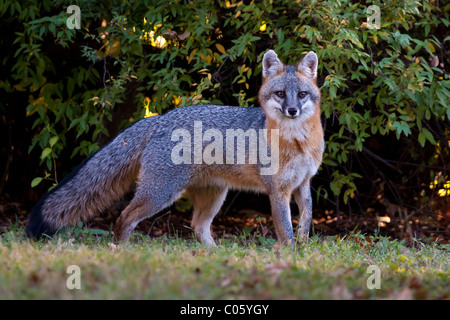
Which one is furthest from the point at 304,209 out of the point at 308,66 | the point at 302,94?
the point at 308,66

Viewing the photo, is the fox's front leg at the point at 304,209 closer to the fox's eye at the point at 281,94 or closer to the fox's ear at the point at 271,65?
the fox's eye at the point at 281,94

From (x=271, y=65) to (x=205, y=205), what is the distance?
1.67 metres

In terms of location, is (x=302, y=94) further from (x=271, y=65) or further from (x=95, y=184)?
(x=95, y=184)

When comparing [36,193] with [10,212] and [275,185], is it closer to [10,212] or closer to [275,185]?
[10,212]

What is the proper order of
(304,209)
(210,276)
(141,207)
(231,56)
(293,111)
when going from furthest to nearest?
1. (231,56)
2. (304,209)
3. (141,207)
4. (293,111)
5. (210,276)

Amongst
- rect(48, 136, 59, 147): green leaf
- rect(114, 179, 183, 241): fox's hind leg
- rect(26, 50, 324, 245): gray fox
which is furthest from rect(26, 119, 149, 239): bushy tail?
rect(48, 136, 59, 147): green leaf

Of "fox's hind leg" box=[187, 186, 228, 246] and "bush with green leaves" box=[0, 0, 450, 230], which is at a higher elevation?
"bush with green leaves" box=[0, 0, 450, 230]

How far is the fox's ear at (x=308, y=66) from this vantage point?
17.9ft

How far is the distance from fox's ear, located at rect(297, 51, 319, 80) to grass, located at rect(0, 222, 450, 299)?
1865 millimetres

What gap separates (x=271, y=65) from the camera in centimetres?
558

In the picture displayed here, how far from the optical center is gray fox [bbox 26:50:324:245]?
5.40 meters

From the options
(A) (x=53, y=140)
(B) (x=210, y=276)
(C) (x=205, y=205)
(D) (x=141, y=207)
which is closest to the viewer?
(B) (x=210, y=276)

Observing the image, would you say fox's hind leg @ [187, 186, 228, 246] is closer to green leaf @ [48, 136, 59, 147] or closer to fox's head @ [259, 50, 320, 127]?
fox's head @ [259, 50, 320, 127]

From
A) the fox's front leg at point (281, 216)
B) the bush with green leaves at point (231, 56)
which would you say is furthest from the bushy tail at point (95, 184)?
the fox's front leg at point (281, 216)
